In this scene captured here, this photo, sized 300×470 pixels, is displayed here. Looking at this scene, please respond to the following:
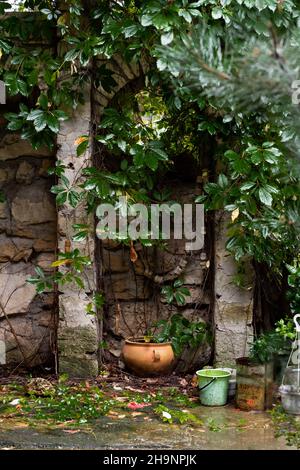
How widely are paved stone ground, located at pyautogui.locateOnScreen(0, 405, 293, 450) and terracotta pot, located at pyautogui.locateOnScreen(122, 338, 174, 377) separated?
2.37 ft

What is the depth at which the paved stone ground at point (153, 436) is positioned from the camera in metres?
2.97

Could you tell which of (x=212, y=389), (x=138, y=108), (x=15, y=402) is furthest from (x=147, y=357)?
(x=138, y=108)

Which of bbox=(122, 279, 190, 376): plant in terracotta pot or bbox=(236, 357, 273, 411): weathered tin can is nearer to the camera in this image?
bbox=(236, 357, 273, 411): weathered tin can

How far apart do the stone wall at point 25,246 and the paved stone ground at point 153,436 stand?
123cm

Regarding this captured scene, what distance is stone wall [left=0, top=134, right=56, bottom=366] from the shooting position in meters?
4.47

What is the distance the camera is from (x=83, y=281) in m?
4.20

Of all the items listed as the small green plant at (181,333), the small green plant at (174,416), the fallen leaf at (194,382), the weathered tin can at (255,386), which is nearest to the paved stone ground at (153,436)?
the small green plant at (174,416)

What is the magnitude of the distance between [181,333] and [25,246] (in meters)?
1.19

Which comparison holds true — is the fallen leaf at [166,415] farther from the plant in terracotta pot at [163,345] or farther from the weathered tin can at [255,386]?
the plant in terracotta pot at [163,345]

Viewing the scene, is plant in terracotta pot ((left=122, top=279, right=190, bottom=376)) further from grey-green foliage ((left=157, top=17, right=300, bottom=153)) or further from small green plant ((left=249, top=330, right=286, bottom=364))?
grey-green foliage ((left=157, top=17, right=300, bottom=153))

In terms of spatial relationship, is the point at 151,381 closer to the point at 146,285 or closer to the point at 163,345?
the point at 163,345

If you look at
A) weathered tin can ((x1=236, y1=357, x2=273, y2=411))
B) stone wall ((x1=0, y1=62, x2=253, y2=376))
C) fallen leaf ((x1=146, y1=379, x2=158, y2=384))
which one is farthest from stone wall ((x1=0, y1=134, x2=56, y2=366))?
weathered tin can ((x1=236, y1=357, x2=273, y2=411))

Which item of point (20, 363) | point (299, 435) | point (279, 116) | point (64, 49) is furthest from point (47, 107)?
point (279, 116)

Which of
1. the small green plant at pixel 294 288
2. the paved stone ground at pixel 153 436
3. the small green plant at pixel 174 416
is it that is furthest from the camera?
the small green plant at pixel 294 288
